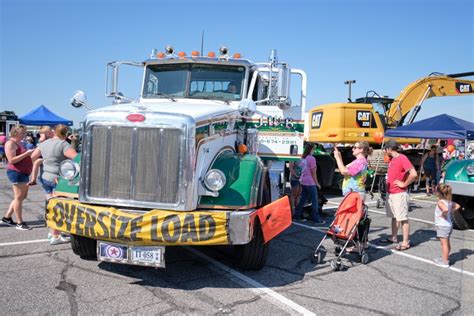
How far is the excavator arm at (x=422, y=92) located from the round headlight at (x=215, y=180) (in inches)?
446

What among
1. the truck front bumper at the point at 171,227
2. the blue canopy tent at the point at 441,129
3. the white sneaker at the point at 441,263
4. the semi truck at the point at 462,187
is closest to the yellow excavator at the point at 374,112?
the blue canopy tent at the point at 441,129

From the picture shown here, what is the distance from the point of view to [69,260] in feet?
16.9

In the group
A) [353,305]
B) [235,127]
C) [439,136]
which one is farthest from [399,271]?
[439,136]

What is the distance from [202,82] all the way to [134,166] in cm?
247

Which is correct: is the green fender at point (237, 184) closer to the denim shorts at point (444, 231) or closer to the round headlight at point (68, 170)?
the round headlight at point (68, 170)

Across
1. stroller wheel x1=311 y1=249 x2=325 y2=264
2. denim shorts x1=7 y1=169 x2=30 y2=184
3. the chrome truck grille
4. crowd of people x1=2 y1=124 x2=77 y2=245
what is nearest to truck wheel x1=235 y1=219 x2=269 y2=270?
stroller wheel x1=311 y1=249 x2=325 y2=264

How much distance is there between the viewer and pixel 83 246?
5.05m

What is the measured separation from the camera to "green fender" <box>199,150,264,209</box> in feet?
14.1

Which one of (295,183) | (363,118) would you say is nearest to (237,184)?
(295,183)

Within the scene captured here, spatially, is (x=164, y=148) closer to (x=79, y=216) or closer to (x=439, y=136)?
(x=79, y=216)

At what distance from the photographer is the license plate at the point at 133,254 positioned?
4090mm

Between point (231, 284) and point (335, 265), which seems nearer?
point (231, 284)

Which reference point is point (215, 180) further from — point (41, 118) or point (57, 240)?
point (41, 118)

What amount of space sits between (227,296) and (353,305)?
1.24m
